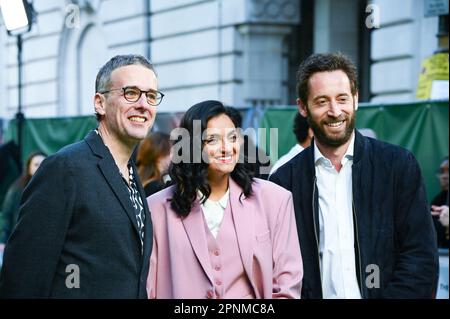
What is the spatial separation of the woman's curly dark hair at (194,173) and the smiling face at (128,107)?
0.31 metres

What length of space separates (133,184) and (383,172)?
1.20 meters

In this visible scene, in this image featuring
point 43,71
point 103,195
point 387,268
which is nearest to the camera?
point 103,195

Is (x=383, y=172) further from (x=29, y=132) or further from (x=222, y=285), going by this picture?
(x=29, y=132)

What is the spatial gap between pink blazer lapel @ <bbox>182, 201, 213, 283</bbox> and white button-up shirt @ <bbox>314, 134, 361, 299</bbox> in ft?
1.97

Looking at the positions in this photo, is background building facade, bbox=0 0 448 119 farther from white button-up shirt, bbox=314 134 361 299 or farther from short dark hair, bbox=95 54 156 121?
short dark hair, bbox=95 54 156 121

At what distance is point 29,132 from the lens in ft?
53.3

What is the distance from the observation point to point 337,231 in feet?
14.0

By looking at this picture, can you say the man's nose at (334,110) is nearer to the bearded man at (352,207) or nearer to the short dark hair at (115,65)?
the bearded man at (352,207)

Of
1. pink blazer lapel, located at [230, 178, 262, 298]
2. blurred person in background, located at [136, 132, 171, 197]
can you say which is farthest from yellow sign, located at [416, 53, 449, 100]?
pink blazer lapel, located at [230, 178, 262, 298]

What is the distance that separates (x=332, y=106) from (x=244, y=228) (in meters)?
0.75

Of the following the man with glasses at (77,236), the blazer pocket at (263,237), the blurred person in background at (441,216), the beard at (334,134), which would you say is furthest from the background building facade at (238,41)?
the man with glasses at (77,236)

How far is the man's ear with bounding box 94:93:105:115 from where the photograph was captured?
3.93 metres

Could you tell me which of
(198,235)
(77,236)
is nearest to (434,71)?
(198,235)
